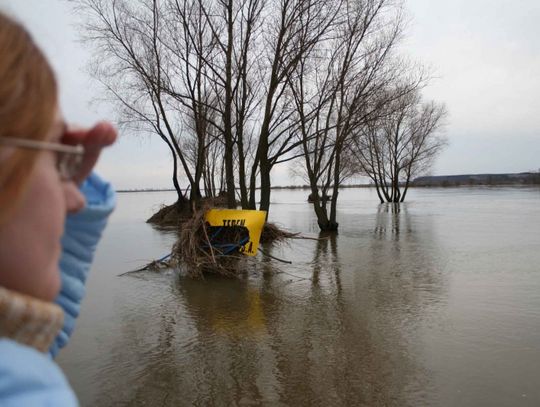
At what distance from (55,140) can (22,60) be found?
14 cm

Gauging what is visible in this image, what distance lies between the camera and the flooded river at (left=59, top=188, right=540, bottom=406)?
3.56 m

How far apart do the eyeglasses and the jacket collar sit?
8.3 inches

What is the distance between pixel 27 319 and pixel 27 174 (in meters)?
0.21

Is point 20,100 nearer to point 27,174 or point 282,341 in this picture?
point 27,174

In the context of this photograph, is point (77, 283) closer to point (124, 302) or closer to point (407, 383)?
point (407, 383)

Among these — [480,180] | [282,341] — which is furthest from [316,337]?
[480,180]

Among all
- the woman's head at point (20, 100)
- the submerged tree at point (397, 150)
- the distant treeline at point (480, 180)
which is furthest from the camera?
the distant treeline at point (480, 180)

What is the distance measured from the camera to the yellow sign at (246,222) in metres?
8.08

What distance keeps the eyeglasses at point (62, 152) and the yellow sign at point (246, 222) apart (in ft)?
23.8

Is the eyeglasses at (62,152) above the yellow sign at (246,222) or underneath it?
above

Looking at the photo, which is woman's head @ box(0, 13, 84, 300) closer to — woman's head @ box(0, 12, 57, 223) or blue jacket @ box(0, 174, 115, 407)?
woman's head @ box(0, 12, 57, 223)

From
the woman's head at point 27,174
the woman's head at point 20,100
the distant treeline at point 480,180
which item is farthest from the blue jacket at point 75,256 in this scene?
the distant treeline at point 480,180

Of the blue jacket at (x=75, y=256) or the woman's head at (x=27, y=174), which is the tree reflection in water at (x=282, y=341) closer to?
the blue jacket at (x=75, y=256)

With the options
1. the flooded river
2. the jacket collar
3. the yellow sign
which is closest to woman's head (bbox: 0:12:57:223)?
the jacket collar
